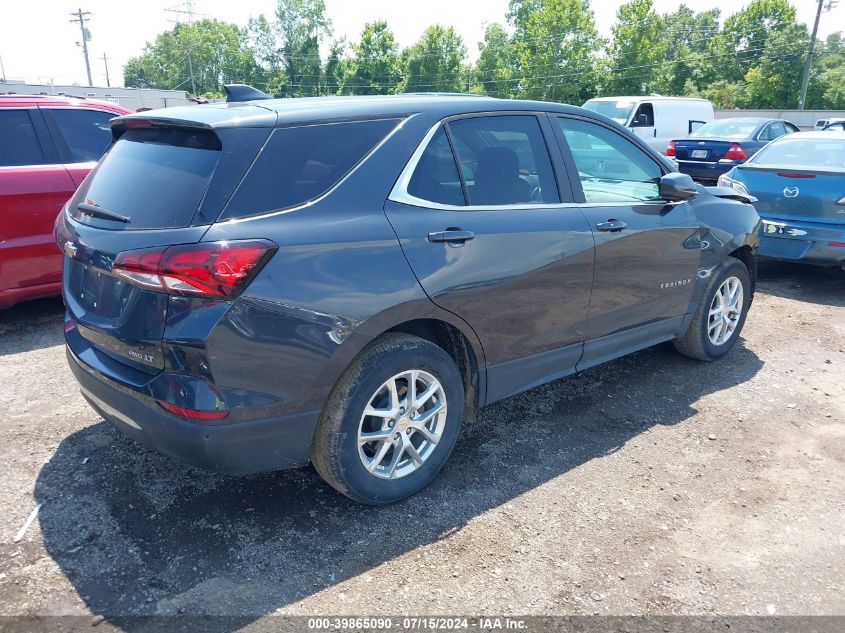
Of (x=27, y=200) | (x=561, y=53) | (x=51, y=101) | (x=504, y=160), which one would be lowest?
(x=27, y=200)

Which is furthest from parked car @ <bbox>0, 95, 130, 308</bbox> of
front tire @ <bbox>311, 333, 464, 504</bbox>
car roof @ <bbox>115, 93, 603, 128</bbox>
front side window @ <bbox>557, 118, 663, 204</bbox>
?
front side window @ <bbox>557, 118, 663, 204</bbox>

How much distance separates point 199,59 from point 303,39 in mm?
21839

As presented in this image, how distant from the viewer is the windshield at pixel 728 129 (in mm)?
13488

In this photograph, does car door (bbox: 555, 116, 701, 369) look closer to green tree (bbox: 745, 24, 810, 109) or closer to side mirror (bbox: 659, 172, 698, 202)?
side mirror (bbox: 659, 172, 698, 202)

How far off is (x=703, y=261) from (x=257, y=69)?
95979mm

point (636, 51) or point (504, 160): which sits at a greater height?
point (636, 51)

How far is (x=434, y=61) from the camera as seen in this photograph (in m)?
72.4

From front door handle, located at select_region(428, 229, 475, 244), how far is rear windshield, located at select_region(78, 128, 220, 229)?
99cm

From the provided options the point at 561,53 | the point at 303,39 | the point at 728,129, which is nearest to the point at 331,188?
the point at 728,129

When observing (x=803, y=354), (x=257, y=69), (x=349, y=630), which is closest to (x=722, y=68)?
(x=257, y=69)

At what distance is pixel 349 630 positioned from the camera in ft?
7.79

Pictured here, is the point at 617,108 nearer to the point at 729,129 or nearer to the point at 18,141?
the point at 729,129

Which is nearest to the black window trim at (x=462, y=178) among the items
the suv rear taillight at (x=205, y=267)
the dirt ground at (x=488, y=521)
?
the suv rear taillight at (x=205, y=267)

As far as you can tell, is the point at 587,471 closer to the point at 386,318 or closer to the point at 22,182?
the point at 386,318
